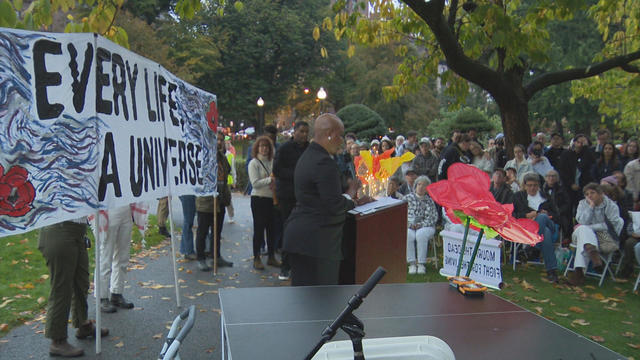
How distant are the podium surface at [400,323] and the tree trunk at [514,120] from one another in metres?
8.38

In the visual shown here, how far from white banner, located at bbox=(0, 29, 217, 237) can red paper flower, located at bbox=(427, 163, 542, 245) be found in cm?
281

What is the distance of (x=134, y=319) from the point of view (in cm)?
598

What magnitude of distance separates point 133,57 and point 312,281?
286 cm

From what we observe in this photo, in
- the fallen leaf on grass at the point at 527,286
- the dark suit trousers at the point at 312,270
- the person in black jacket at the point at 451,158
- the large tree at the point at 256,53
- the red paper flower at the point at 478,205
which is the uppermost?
the large tree at the point at 256,53

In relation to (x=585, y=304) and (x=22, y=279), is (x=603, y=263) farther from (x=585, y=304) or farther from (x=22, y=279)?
(x=22, y=279)

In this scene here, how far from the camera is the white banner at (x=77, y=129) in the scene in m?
3.67

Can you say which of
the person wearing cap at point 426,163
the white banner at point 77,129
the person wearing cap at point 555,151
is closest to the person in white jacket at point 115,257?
the white banner at point 77,129

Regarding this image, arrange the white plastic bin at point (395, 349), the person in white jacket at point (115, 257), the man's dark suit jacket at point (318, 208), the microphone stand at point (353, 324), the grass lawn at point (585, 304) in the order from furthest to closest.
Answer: the person in white jacket at point (115, 257)
the grass lawn at point (585, 304)
the man's dark suit jacket at point (318, 208)
the white plastic bin at point (395, 349)
the microphone stand at point (353, 324)

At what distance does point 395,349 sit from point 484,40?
7.85 metres

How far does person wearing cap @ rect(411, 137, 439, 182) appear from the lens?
1219cm

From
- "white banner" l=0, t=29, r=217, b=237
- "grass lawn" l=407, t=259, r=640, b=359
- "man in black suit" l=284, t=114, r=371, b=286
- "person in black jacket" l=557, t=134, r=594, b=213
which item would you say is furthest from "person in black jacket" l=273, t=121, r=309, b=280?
"person in black jacket" l=557, t=134, r=594, b=213

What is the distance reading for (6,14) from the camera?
3838 mm

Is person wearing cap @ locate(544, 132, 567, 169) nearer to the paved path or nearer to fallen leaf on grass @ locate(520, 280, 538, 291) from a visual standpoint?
fallen leaf on grass @ locate(520, 280, 538, 291)

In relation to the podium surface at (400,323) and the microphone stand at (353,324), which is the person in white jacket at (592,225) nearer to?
the podium surface at (400,323)
